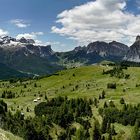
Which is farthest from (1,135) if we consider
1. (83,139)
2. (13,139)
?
(83,139)

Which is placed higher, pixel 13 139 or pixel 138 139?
pixel 13 139

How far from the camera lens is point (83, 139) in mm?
196875

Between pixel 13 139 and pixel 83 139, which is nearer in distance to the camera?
pixel 13 139

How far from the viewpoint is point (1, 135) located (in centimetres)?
4756

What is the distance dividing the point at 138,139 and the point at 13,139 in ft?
523

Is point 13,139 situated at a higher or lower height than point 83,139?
higher

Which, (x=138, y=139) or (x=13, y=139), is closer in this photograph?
(x=13, y=139)

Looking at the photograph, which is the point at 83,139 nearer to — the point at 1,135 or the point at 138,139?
the point at 138,139

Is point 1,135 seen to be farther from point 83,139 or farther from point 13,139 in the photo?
point 83,139

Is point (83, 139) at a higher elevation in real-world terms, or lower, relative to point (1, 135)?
lower

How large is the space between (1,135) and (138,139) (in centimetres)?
16227

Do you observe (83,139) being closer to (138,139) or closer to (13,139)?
(138,139)

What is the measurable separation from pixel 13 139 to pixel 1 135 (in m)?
2.90

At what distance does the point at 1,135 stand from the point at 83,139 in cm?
15308
